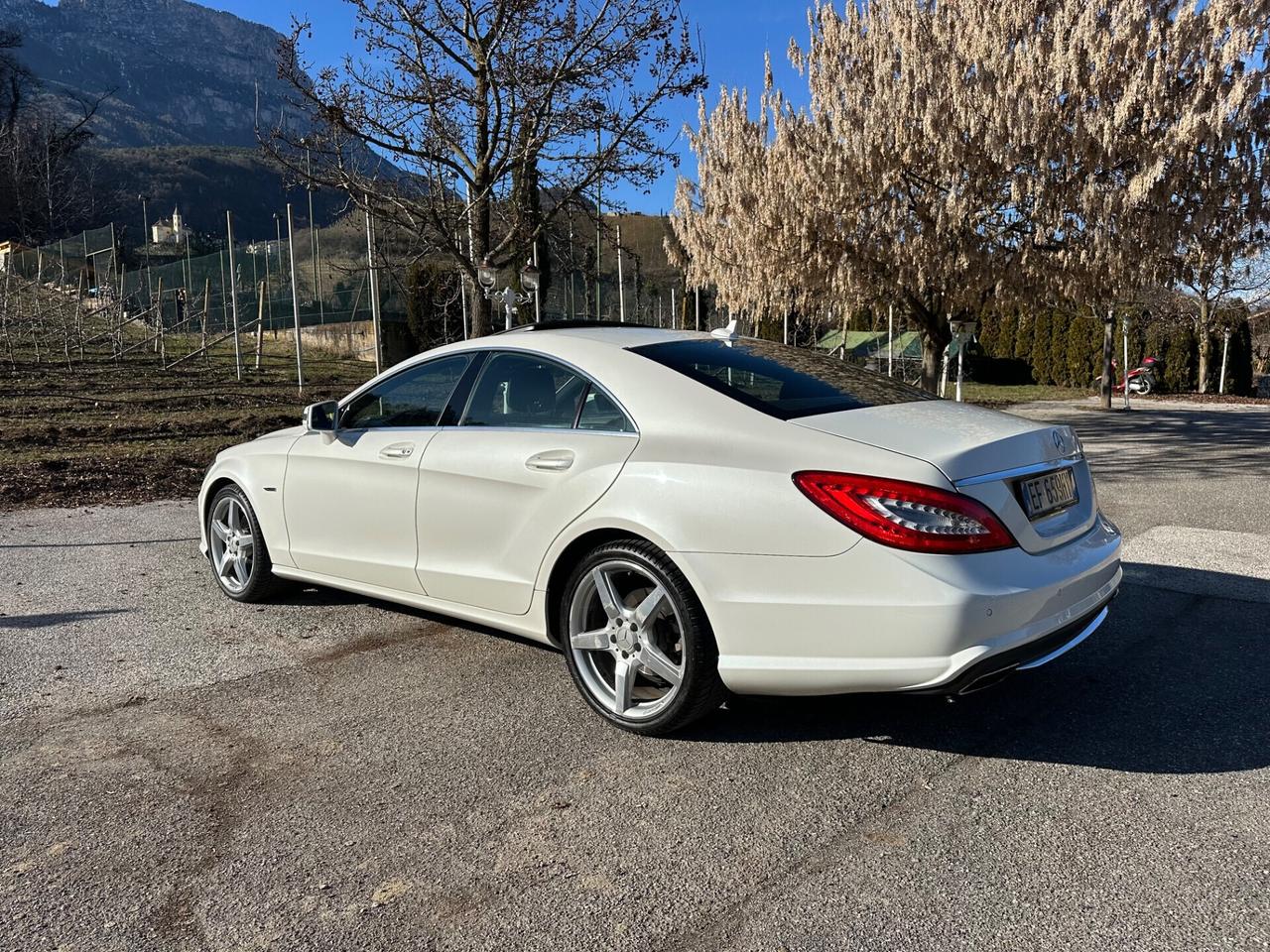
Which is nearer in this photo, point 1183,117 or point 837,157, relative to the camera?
point 1183,117

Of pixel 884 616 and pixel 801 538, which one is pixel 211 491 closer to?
pixel 801 538

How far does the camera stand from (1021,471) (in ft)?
10.8

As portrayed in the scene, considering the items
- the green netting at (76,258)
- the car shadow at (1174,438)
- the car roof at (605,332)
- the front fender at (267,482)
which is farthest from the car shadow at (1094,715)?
the green netting at (76,258)

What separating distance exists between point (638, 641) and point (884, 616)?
3.04ft

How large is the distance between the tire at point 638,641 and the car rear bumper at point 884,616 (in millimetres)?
88

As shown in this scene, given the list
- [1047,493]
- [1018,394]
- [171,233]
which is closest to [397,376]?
[1047,493]

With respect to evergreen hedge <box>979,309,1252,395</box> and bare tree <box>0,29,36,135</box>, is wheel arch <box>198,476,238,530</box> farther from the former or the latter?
bare tree <box>0,29,36,135</box>

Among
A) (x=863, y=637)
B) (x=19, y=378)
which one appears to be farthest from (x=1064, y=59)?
(x=19, y=378)

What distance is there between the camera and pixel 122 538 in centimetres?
722

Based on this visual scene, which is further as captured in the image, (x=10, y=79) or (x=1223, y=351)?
(x=10, y=79)

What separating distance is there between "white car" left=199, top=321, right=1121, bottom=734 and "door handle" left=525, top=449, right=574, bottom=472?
0.05 ft

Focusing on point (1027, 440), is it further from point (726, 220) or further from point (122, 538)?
point (726, 220)

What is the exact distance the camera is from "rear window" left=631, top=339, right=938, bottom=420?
3617 mm

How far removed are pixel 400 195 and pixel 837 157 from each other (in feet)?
21.6
